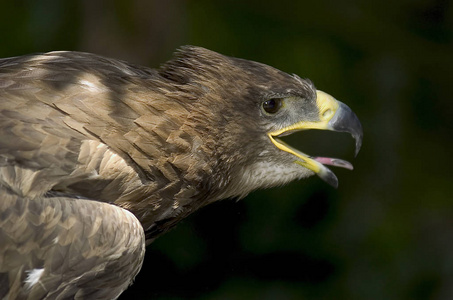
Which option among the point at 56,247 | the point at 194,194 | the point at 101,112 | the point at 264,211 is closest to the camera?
the point at 56,247

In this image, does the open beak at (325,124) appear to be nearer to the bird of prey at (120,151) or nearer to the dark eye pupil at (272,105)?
the bird of prey at (120,151)

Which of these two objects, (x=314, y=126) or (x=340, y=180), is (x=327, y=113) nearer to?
(x=314, y=126)

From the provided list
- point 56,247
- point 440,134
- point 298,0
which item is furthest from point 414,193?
point 56,247

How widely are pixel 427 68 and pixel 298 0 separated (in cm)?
113

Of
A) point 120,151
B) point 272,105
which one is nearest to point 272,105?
point 272,105

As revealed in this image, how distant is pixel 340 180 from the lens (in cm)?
653

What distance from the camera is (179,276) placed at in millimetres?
6637

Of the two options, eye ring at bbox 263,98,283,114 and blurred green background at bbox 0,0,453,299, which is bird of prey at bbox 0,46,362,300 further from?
blurred green background at bbox 0,0,453,299

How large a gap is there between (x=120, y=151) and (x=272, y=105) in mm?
989

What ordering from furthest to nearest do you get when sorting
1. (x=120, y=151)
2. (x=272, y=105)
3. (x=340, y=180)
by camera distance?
1. (x=340, y=180)
2. (x=272, y=105)
3. (x=120, y=151)

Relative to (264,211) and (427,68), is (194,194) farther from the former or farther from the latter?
(427,68)

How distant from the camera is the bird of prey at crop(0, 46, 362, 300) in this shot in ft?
12.5

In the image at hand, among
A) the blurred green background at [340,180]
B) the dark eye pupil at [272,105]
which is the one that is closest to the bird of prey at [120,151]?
the dark eye pupil at [272,105]

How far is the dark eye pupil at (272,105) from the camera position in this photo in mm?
4746
